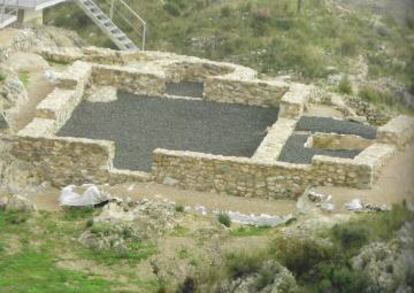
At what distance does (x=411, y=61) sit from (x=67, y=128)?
38.7 feet

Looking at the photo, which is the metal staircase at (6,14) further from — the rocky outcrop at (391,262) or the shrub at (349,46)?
the rocky outcrop at (391,262)

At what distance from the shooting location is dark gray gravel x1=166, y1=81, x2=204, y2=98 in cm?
2462

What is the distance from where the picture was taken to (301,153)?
1998cm

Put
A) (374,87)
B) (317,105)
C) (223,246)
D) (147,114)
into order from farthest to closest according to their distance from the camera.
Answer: (374,87), (317,105), (147,114), (223,246)

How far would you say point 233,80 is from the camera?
2392 centimetres

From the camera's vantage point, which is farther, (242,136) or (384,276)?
(242,136)

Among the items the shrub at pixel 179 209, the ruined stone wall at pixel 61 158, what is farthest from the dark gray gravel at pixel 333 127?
the shrub at pixel 179 209

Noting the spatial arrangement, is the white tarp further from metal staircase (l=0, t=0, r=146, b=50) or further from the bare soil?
metal staircase (l=0, t=0, r=146, b=50)

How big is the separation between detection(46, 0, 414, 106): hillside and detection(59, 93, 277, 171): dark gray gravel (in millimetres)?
9871

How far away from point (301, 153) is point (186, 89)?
232 inches

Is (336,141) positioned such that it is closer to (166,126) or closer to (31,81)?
(166,126)

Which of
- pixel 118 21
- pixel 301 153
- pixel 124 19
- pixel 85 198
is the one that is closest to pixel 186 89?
pixel 301 153

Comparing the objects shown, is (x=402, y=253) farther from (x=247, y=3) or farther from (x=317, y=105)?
(x=247, y=3)

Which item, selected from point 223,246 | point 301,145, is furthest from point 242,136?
point 223,246
